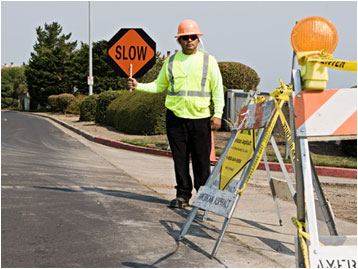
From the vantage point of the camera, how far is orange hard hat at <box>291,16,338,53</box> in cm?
309

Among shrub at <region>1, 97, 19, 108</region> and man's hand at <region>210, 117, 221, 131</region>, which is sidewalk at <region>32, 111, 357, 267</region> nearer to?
man's hand at <region>210, 117, 221, 131</region>

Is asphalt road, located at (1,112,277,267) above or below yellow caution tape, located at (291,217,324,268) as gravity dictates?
below

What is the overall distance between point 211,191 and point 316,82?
5.73 feet

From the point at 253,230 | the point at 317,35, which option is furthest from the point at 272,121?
the point at 253,230

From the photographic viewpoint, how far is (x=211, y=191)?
450 cm

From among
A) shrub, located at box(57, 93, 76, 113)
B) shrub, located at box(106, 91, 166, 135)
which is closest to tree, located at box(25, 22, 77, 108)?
shrub, located at box(57, 93, 76, 113)

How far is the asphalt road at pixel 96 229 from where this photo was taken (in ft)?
12.8

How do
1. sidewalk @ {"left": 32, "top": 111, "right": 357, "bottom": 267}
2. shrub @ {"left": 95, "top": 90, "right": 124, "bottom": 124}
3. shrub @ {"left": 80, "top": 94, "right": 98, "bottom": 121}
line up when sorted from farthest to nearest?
shrub @ {"left": 80, "top": 94, "right": 98, "bottom": 121} < shrub @ {"left": 95, "top": 90, "right": 124, "bottom": 124} < sidewalk @ {"left": 32, "top": 111, "right": 357, "bottom": 267}

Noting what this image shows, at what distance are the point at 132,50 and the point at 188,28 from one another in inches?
252

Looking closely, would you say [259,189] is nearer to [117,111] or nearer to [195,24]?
[195,24]

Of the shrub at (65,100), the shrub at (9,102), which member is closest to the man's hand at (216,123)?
the shrub at (65,100)

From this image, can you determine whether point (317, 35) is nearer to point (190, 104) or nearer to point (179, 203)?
point (190, 104)

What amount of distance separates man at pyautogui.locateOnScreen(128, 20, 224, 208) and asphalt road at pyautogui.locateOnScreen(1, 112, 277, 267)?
1.78 feet

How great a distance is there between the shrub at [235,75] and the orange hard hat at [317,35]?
57.8 feet
